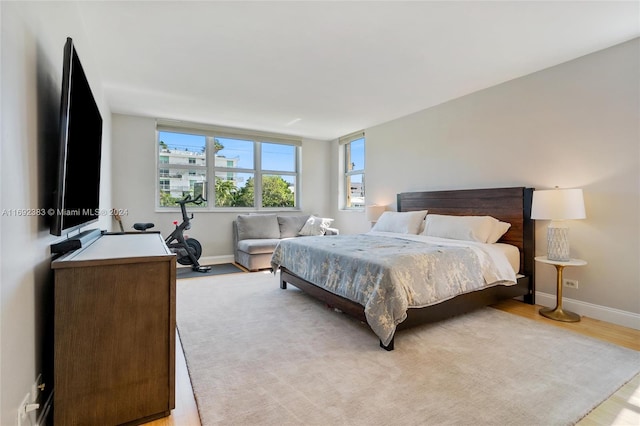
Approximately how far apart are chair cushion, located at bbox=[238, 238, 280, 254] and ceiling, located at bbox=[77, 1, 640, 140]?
2156 millimetres

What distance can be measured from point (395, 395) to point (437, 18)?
2629mm

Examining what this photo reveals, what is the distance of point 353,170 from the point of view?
6398mm

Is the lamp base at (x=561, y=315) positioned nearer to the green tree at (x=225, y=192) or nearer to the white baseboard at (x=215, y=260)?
the white baseboard at (x=215, y=260)

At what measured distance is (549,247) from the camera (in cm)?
295

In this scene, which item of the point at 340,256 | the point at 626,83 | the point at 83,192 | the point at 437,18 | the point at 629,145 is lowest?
the point at 340,256

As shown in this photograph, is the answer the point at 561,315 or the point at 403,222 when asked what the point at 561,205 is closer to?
the point at 561,315

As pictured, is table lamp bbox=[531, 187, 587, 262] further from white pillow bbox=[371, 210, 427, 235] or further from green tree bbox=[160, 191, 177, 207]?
green tree bbox=[160, 191, 177, 207]

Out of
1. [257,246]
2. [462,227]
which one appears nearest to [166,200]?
[257,246]

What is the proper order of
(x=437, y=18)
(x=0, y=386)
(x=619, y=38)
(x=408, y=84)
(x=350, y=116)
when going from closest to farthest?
(x=0, y=386) < (x=437, y=18) < (x=619, y=38) < (x=408, y=84) < (x=350, y=116)

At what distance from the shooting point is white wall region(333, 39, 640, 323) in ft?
8.91

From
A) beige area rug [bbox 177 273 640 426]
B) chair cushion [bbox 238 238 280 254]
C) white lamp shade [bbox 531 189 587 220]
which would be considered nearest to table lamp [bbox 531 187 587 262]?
white lamp shade [bbox 531 189 587 220]

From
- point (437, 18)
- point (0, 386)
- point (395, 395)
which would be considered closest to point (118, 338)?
point (0, 386)

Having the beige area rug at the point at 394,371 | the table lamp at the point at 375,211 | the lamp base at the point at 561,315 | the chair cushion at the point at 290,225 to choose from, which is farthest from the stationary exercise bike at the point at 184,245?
the lamp base at the point at 561,315

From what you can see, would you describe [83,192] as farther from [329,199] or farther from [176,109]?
[329,199]
